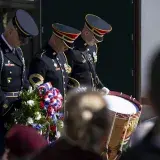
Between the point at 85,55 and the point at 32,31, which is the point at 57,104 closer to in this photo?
the point at 32,31

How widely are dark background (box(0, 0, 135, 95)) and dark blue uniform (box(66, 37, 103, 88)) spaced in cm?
158

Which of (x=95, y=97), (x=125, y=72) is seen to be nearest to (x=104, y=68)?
(x=125, y=72)

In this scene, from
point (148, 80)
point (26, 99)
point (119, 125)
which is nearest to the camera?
point (148, 80)

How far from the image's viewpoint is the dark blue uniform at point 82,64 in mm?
6652

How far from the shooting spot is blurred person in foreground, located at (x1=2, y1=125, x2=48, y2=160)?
9.70ft

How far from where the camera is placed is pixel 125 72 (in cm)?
858

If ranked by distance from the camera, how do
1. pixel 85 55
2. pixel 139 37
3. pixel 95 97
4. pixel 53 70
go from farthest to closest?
pixel 139 37
pixel 85 55
pixel 53 70
pixel 95 97

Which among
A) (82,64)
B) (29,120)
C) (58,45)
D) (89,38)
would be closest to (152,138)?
(29,120)

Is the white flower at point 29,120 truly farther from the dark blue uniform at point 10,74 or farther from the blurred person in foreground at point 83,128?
the blurred person in foreground at point 83,128

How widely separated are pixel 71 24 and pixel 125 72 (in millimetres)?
940

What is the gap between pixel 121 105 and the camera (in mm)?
5734

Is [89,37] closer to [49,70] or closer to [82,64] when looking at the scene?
[82,64]

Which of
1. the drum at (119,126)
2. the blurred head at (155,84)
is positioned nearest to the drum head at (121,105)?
the drum at (119,126)

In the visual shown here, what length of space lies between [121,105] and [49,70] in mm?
714
